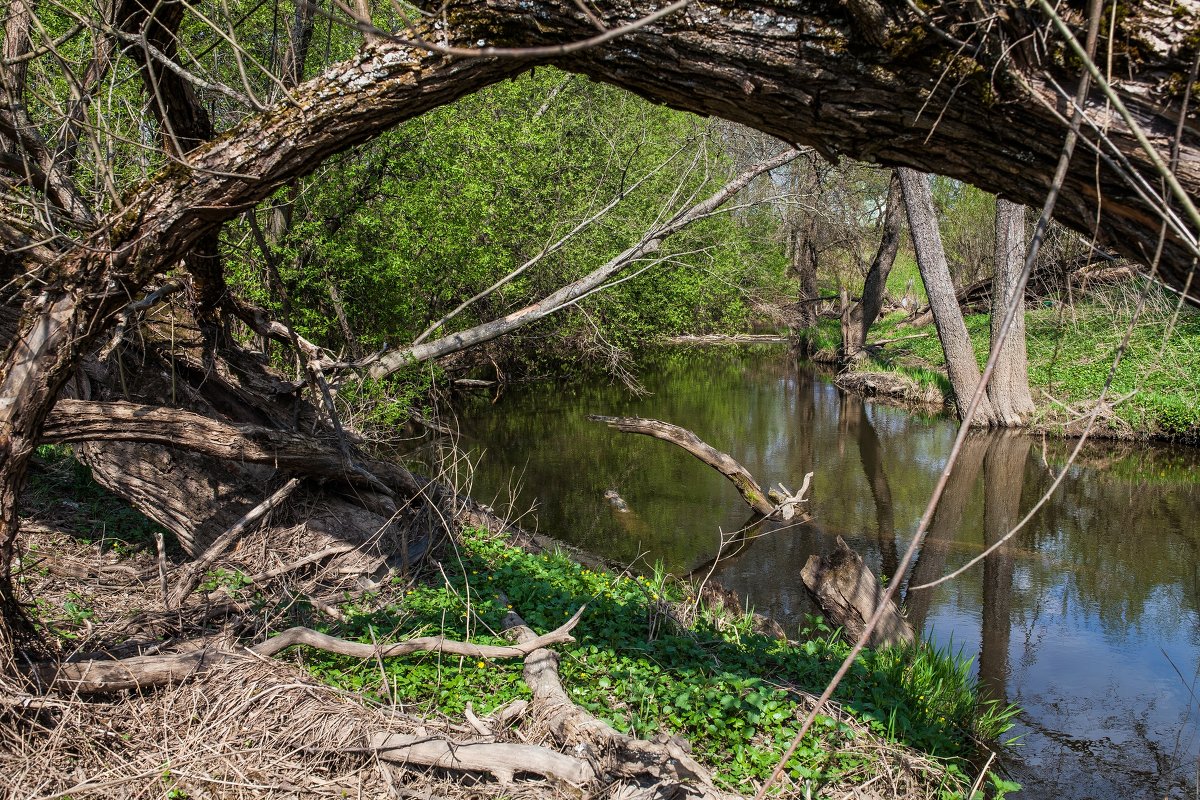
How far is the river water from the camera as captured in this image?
18.3 feet

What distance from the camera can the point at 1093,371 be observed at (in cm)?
1401

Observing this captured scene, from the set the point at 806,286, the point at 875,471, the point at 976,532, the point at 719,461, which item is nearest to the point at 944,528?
the point at 976,532

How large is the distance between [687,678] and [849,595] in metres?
1.84

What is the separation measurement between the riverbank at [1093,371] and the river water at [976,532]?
46 cm

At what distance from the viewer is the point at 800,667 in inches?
185

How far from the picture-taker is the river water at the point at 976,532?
18.3 ft

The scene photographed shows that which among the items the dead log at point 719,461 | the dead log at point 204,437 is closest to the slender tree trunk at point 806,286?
the dead log at point 719,461

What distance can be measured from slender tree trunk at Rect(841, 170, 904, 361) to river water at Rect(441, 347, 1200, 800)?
279 cm

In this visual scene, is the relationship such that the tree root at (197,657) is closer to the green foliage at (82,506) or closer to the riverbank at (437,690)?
the riverbank at (437,690)

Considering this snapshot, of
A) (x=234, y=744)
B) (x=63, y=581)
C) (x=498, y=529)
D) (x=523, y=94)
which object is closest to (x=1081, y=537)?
(x=498, y=529)

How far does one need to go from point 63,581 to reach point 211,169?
317 centimetres

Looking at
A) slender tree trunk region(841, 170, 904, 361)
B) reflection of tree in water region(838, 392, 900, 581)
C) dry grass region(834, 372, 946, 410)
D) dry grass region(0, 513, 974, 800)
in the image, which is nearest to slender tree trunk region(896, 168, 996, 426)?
reflection of tree in water region(838, 392, 900, 581)

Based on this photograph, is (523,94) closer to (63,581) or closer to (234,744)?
(63,581)

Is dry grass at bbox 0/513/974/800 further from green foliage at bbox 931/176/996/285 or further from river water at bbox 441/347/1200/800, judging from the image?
green foliage at bbox 931/176/996/285
